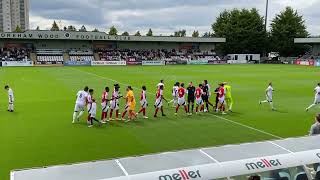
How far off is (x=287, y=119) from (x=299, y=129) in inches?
91.4

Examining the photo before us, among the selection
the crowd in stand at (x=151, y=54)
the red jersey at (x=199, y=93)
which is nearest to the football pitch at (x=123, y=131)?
the red jersey at (x=199, y=93)

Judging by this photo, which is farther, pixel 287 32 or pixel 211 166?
pixel 287 32

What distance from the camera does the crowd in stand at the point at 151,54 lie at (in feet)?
261

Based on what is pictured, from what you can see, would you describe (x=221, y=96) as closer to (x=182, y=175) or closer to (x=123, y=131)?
(x=123, y=131)

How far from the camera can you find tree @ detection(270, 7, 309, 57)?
86.8m

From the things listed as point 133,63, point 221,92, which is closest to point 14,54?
point 133,63

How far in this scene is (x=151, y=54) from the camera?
84375 millimetres

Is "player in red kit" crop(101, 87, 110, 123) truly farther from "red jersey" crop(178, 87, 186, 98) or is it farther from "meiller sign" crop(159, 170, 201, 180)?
"meiller sign" crop(159, 170, 201, 180)

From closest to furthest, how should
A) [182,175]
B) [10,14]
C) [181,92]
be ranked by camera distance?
[182,175] < [181,92] < [10,14]

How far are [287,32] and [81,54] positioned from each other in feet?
144

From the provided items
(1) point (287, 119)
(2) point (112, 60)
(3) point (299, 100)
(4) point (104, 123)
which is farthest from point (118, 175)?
(2) point (112, 60)

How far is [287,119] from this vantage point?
20.6m

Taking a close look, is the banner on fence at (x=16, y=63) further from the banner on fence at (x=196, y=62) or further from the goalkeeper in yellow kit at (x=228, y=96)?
the goalkeeper in yellow kit at (x=228, y=96)

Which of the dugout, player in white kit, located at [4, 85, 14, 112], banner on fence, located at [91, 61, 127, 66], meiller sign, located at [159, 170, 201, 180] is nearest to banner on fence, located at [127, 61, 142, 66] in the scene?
banner on fence, located at [91, 61, 127, 66]
